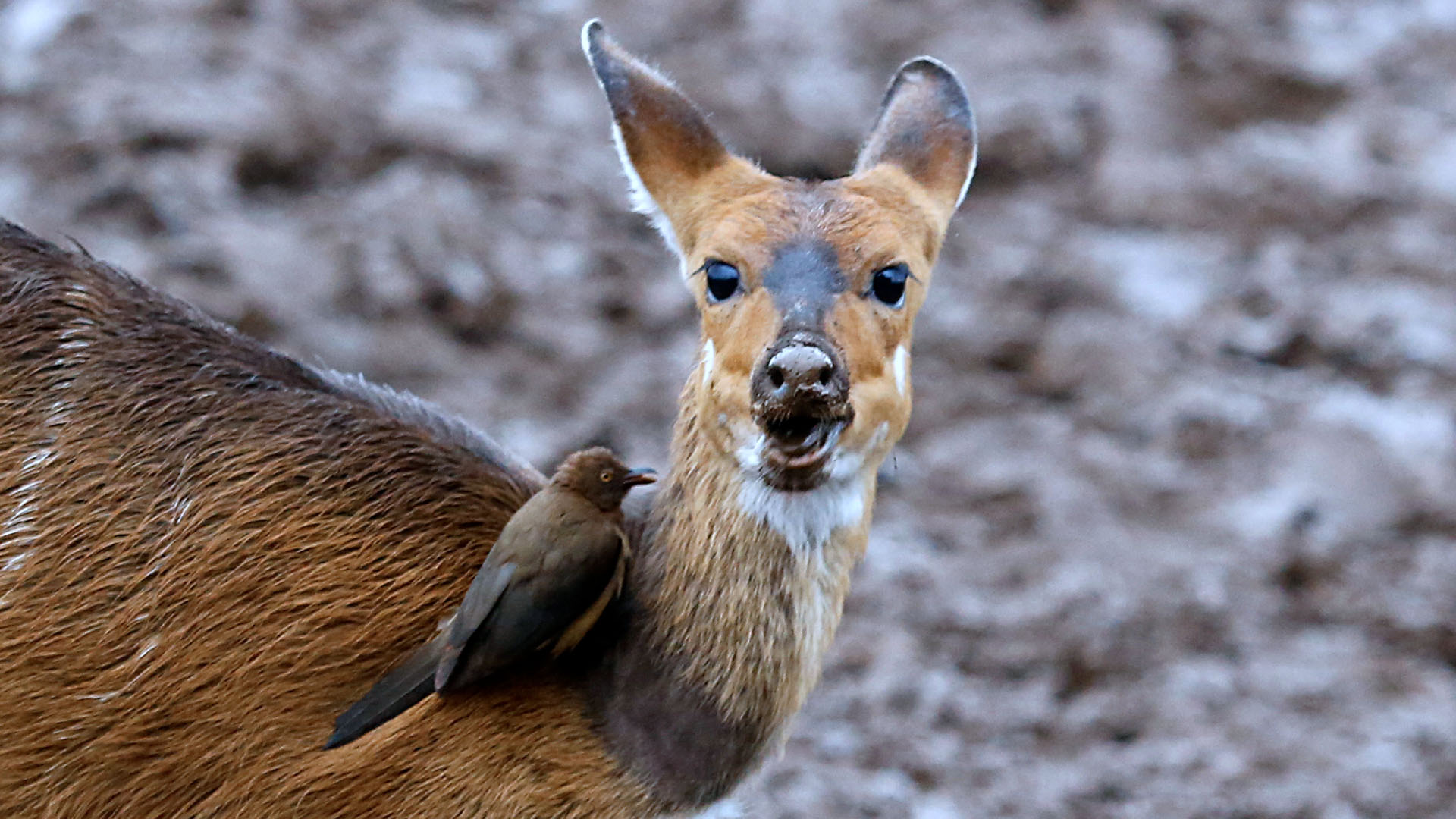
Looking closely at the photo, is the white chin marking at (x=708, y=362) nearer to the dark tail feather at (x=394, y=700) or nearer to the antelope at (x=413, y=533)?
the antelope at (x=413, y=533)

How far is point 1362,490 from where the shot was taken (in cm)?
678

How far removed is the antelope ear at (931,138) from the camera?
3898mm

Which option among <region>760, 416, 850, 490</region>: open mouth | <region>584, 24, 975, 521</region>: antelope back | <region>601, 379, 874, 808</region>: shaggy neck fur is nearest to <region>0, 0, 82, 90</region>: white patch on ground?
<region>584, 24, 975, 521</region>: antelope back

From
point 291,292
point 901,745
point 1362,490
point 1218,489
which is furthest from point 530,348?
point 1362,490

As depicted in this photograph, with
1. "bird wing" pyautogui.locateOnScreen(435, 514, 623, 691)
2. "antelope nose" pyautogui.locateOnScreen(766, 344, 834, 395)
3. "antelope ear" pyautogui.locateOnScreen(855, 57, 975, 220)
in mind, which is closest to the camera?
"antelope nose" pyautogui.locateOnScreen(766, 344, 834, 395)

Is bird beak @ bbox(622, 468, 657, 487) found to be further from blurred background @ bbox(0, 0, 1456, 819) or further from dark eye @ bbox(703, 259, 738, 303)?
blurred background @ bbox(0, 0, 1456, 819)

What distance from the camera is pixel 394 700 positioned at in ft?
11.5

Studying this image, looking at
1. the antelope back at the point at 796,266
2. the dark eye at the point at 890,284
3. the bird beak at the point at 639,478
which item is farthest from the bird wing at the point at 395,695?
the dark eye at the point at 890,284

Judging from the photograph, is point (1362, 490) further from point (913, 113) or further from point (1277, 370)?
point (913, 113)

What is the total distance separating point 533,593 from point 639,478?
0.42 m

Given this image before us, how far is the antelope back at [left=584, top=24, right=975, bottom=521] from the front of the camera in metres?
3.20

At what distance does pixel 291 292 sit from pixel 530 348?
1.02 m

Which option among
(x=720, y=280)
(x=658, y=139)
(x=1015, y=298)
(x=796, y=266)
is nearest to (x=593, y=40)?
(x=658, y=139)

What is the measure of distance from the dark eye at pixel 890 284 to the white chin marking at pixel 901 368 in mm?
100
